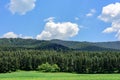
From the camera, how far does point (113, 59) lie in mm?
157250

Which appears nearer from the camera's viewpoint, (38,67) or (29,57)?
(38,67)

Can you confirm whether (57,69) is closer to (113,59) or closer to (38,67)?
(38,67)

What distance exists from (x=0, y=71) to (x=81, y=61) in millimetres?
36326

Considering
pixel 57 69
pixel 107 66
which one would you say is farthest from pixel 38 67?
pixel 107 66

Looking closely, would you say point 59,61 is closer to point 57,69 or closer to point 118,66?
point 57,69

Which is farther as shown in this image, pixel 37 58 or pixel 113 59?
pixel 37 58

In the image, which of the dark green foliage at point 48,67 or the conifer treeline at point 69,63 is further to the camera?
the conifer treeline at point 69,63

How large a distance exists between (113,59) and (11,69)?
45.5 m

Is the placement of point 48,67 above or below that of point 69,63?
below

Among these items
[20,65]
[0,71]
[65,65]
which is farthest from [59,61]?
[0,71]

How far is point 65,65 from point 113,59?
21664 millimetres

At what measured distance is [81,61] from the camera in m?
161

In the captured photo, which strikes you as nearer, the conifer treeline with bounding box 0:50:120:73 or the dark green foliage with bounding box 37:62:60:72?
the dark green foliage with bounding box 37:62:60:72

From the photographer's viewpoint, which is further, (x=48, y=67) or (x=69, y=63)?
(x=69, y=63)
